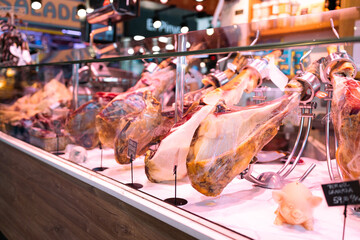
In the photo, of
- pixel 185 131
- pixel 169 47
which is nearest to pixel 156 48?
pixel 169 47

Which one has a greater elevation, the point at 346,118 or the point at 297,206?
the point at 346,118

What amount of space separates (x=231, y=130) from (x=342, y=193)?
363 millimetres

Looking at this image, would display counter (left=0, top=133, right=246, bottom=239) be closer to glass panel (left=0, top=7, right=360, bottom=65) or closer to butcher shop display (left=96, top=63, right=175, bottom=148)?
butcher shop display (left=96, top=63, right=175, bottom=148)

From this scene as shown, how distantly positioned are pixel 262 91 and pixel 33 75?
5.61 feet

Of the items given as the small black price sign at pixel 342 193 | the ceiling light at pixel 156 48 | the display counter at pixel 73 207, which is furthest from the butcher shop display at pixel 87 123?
the small black price sign at pixel 342 193

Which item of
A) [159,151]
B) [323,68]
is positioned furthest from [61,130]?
[323,68]

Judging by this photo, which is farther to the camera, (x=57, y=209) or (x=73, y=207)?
(x=57, y=209)

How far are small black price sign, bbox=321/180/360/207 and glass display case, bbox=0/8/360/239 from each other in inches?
4.0

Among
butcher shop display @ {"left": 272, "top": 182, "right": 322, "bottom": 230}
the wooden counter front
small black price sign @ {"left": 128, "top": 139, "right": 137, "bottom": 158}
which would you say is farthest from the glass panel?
the wooden counter front

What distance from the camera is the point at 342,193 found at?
0.68m

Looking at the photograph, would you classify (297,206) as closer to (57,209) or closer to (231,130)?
(231,130)

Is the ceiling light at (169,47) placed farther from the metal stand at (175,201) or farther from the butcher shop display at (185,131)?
the metal stand at (175,201)

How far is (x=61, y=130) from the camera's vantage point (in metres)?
1.84

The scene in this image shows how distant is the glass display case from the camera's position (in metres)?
0.84
